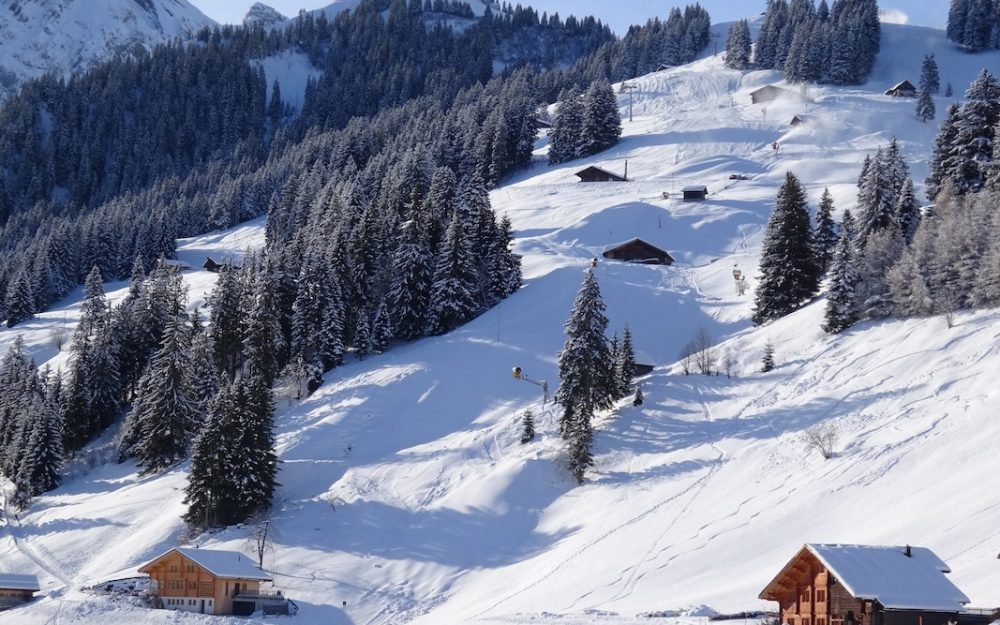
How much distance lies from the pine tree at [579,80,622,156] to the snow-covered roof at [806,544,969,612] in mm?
100955

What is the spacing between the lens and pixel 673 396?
5778cm

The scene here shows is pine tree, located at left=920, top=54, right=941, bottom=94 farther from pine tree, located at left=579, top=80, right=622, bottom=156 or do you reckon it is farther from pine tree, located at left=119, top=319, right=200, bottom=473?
pine tree, located at left=119, top=319, right=200, bottom=473

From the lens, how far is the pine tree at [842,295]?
189 ft

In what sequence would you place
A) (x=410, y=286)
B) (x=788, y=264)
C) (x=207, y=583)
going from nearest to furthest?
(x=207, y=583) → (x=788, y=264) → (x=410, y=286)

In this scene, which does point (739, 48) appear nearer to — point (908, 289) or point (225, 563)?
point (908, 289)

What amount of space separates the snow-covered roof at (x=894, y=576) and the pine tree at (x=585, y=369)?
2486 centimetres

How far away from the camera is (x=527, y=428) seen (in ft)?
185

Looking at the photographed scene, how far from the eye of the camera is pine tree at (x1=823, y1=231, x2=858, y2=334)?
57531mm

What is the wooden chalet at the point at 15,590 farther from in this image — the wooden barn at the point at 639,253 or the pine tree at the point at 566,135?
the pine tree at the point at 566,135

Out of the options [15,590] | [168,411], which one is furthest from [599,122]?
[15,590]

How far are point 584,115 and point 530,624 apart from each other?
329ft

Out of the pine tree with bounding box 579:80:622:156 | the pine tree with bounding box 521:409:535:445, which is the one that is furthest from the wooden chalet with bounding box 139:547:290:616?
the pine tree with bounding box 579:80:622:156

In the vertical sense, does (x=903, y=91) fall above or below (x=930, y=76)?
below

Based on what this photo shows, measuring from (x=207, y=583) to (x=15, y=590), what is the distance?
427 inches
